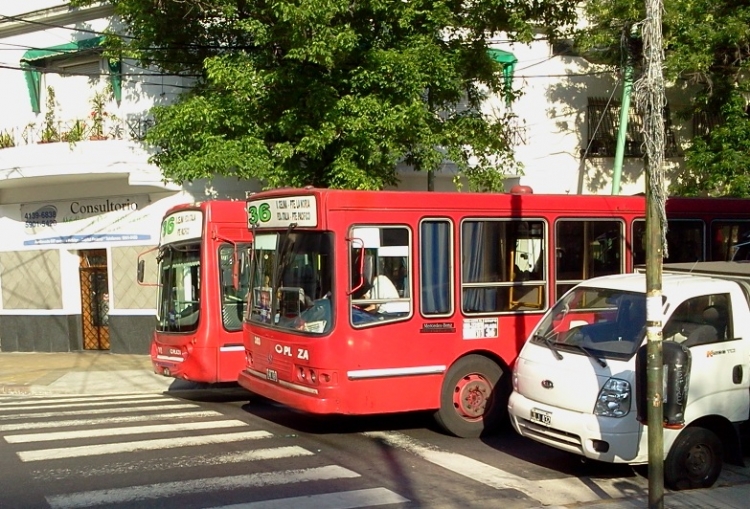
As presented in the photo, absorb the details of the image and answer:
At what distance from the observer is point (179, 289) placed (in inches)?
483

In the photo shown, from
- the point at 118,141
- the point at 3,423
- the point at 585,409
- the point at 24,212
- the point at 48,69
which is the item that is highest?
the point at 48,69

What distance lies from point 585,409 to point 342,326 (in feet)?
9.04

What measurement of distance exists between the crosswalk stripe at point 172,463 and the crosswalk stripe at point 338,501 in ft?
4.65

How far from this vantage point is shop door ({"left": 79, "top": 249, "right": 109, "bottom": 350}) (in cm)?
1988

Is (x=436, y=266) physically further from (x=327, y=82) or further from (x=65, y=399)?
(x=65, y=399)

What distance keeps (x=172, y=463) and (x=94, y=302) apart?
1283cm

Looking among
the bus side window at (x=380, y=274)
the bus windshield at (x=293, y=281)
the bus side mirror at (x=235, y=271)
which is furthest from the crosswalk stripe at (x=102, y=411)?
the bus side window at (x=380, y=274)

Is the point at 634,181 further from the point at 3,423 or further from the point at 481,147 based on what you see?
the point at 3,423

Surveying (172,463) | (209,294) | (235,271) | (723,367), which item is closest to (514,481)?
(723,367)

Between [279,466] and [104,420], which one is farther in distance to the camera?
[104,420]

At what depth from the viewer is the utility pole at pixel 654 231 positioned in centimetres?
602

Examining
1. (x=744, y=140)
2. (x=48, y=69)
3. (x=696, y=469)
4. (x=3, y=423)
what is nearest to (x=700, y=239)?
(x=696, y=469)

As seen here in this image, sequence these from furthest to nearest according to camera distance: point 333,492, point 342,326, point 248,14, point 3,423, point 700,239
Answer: point 248,14 < point 700,239 < point 3,423 < point 342,326 < point 333,492

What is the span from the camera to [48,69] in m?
18.9
